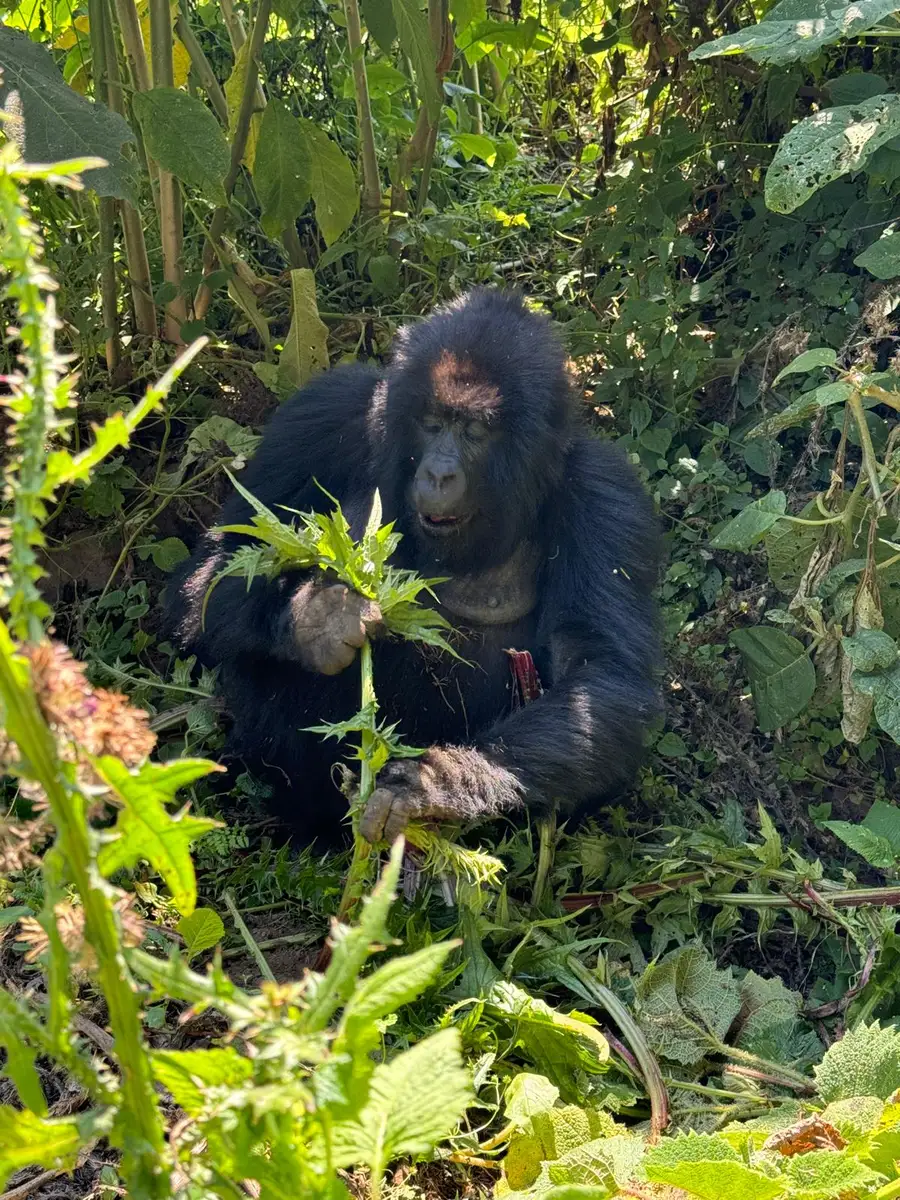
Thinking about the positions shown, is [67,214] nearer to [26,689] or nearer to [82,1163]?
[82,1163]

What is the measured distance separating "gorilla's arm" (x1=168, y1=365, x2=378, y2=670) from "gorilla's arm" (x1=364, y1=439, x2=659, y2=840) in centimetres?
65

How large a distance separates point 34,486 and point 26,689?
0.18m

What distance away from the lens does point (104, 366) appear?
493cm

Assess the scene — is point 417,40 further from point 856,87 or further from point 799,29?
point 856,87

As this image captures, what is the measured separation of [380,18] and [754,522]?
7.52 ft

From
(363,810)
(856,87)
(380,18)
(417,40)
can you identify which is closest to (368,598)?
(363,810)

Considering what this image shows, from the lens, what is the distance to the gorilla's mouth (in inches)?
147

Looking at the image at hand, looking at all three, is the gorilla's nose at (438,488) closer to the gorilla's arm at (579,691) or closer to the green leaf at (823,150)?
the gorilla's arm at (579,691)

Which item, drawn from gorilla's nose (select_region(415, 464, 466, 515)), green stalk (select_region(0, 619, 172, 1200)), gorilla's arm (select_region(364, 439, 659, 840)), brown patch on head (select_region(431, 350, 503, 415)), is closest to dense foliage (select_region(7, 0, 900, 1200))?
green stalk (select_region(0, 619, 172, 1200))

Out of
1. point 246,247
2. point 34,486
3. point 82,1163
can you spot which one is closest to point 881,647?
point 82,1163

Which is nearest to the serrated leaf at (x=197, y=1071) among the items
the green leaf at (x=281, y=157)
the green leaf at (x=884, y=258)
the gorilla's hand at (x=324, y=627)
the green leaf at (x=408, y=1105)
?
the green leaf at (x=408, y=1105)

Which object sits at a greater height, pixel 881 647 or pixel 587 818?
pixel 881 647

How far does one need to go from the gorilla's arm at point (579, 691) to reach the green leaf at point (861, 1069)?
991 mm

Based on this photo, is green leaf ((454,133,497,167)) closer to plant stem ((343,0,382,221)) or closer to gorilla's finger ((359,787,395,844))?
plant stem ((343,0,382,221))
